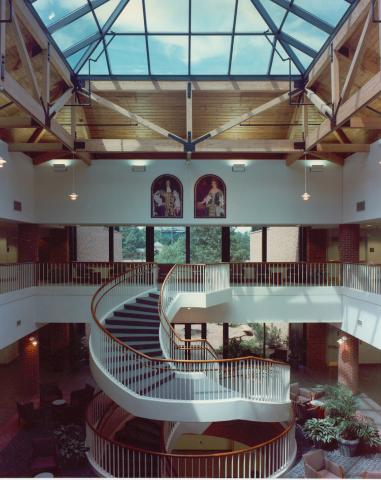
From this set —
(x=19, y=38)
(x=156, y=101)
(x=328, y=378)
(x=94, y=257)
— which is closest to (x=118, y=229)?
(x=94, y=257)

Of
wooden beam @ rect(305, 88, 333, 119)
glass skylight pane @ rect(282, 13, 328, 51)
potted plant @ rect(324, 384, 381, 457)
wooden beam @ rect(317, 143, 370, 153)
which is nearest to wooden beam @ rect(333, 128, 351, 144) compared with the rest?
wooden beam @ rect(317, 143, 370, 153)

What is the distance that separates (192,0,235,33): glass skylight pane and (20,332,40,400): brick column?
11136mm

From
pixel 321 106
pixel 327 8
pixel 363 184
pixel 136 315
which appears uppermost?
pixel 327 8

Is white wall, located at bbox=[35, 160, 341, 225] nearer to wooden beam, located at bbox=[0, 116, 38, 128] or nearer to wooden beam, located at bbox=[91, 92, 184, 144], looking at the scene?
wooden beam, located at bbox=[91, 92, 184, 144]

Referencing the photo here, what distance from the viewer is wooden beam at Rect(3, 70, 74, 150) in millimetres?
7532

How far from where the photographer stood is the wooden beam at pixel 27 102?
297 inches

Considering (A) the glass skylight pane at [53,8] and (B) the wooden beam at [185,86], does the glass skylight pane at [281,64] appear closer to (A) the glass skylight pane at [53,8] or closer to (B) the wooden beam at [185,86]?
(B) the wooden beam at [185,86]

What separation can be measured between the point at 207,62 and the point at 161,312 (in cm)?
745

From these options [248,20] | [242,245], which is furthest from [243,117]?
[242,245]

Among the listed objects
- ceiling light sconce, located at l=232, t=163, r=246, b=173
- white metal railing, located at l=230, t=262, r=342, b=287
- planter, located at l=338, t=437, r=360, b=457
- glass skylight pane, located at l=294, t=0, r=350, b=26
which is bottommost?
planter, located at l=338, t=437, r=360, b=457

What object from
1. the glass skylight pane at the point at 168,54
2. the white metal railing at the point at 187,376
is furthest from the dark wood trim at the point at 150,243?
the white metal railing at the point at 187,376

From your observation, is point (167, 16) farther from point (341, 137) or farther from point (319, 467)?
point (319, 467)

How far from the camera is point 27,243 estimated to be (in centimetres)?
1448

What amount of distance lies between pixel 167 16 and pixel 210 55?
1726mm
